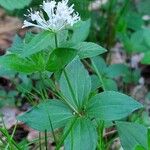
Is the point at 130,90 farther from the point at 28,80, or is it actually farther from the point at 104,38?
the point at 28,80

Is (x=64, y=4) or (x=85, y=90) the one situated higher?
(x=64, y=4)

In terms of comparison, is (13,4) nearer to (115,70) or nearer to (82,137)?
(82,137)

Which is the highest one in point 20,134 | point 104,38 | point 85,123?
point 104,38

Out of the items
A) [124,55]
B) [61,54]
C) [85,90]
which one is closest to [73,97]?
[85,90]

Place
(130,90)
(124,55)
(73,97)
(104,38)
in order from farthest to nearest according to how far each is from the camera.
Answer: (124,55)
(104,38)
(130,90)
(73,97)

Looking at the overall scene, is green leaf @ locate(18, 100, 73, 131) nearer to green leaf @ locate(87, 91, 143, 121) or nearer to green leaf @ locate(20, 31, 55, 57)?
green leaf @ locate(87, 91, 143, 121)

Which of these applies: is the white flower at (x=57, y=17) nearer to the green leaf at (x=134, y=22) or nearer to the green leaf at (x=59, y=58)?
the green leaf at (x=59, y=58)

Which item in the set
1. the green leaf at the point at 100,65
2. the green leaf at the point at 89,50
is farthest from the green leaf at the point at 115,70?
the green leaf at the point at 89,50

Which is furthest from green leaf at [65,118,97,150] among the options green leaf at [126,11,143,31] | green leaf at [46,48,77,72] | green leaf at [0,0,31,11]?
green leaf at [126,11,143,31]
